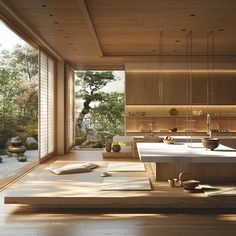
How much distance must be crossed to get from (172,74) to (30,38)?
395cm

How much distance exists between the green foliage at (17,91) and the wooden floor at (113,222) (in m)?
3.47

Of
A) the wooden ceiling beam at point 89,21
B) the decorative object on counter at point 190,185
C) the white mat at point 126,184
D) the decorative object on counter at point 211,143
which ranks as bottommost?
the white mat at point 126,184

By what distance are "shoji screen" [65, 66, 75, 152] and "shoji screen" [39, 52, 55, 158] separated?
54cm

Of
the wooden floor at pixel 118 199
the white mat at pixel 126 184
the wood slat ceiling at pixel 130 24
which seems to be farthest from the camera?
the wood slat ceiling at pixel 130 24

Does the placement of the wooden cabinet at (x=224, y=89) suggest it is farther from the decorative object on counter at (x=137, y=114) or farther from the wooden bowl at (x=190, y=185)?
the wooden bowl at (x=190, y=185)

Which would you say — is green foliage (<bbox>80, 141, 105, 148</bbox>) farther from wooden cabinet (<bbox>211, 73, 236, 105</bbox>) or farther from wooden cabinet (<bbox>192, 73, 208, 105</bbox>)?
wooden cabinet (<bbox>211, 73, 236, 105</bbox>)

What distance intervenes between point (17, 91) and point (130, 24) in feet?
11.3

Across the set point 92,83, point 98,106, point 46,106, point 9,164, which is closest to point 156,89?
point 98,106

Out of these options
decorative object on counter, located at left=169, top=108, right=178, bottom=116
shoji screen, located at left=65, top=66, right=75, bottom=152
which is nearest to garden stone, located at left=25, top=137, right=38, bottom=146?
shoji screen, located at left=65, top=66, right=75, bottom=152

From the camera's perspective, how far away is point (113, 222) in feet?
11.6

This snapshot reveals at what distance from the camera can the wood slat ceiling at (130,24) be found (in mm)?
4844

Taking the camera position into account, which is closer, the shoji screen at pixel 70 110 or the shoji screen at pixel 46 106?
the shoji screen at pixel 46 106

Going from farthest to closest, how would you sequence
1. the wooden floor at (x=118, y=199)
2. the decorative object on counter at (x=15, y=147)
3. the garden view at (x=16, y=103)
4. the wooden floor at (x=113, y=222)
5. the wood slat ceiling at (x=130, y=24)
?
the decorative object on counter at (x=15, y=147) → the garden view at (x=16, y=103) → the wood slat ceiling at (x=130, y=24) → the wooden floor at (x=118, y=199) → the wooden floor at (x=113, y=222)

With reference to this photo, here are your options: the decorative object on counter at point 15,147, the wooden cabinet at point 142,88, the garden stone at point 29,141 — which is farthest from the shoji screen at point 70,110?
the decorative object on counter at point 15,147
